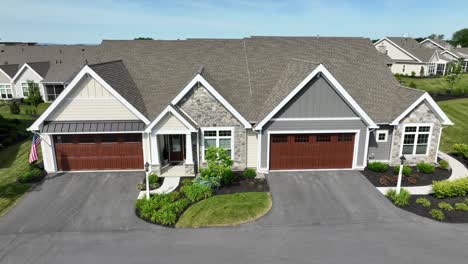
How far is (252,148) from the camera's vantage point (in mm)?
20281

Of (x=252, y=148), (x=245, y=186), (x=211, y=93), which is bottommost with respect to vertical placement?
(x=245, y=186)

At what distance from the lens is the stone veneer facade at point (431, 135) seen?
20.0 meters

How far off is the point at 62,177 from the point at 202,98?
9.66 m

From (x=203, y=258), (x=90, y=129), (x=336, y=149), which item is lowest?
(x=203, y=258)

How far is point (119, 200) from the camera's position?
659 inches

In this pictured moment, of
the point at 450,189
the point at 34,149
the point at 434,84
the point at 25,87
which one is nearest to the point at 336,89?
the point at 450,189

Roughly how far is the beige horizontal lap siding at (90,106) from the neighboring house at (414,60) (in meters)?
55.6

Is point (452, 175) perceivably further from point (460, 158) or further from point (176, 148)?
point (176, 148)

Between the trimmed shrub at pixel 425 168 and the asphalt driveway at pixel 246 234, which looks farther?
the trimmed shrub at pixel 425 168

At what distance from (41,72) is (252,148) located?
1531 inches

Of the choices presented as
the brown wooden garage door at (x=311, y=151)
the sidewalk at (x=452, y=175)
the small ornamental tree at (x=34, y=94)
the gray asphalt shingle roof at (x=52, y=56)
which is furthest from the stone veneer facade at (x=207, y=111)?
the gray asphalt shingle roof at (x=52, y=56)

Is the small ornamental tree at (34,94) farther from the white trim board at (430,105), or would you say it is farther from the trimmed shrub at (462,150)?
the trimmed shrub at (462,150)

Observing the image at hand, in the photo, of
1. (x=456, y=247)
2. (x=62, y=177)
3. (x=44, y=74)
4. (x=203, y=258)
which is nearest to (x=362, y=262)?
(x=456, y=247)

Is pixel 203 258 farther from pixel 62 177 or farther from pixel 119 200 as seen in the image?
pixel 62 177
